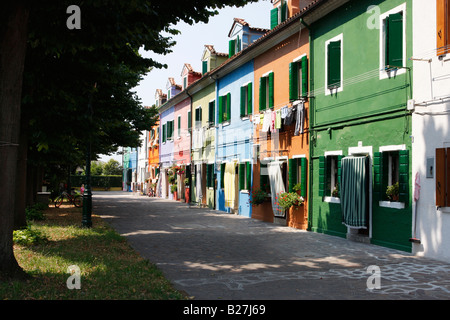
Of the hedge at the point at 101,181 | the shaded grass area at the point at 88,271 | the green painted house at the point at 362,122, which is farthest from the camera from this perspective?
the hedge at the point at 101,181

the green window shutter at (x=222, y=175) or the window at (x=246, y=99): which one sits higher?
the window at (x=246, y=99)

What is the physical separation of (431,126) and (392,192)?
6.34ft

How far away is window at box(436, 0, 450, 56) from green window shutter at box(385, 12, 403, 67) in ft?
4.10

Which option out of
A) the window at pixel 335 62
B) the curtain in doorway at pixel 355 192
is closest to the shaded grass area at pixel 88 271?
the curtain in doorway at pixel 355 192

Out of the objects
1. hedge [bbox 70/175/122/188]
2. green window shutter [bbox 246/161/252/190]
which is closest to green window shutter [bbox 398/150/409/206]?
green window shutter [bbox 246/161/252/190]

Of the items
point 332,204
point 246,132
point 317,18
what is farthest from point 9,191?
point 246,132

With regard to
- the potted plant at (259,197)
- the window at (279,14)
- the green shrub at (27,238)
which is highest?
the window at (279,14)

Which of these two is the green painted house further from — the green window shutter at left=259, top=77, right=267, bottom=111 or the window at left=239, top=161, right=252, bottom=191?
the window at left=239, top=161, right=252, bottom=191

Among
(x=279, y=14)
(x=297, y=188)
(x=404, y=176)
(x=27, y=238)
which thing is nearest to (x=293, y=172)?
(x=297, y=188)

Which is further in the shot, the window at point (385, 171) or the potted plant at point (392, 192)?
the window at point (385, 171)

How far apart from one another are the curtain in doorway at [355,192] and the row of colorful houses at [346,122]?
29 mm

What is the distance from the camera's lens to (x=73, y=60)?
29.1ft

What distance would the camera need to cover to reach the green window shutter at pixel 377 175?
11633 mm

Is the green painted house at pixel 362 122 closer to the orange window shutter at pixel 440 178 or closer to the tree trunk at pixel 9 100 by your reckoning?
the orange window shutter at pixel 440 178
